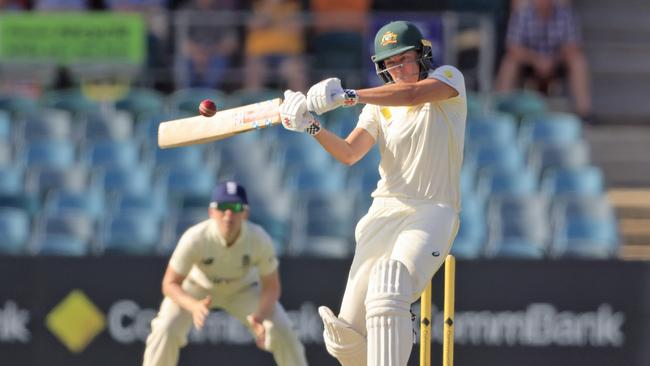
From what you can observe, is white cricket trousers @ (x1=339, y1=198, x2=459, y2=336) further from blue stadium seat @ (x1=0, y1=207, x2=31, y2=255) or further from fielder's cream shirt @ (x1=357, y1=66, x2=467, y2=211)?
blue stadium seat @ (x1=0, y1=207, x2=31, y2=255)

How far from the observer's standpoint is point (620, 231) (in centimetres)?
1204

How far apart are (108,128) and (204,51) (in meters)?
1.09

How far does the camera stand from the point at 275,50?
12703 mm

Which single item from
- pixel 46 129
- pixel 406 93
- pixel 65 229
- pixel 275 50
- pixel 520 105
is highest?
pixel 275 50

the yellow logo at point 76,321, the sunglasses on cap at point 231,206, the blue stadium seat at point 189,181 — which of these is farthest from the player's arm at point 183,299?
the blue stadium seat at point 189,181

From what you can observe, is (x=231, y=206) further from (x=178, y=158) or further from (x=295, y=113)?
(x=178, y=158)

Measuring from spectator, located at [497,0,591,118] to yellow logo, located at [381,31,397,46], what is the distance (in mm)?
6751

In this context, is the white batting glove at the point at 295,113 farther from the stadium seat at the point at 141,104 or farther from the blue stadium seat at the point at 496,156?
the stadium seat at the point at 141,104

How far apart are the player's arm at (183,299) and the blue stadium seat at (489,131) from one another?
3.84 metres

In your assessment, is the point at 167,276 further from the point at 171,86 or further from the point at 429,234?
the point at 171,86

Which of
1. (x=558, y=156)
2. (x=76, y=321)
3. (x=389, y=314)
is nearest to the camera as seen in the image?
(x=389, y=314)

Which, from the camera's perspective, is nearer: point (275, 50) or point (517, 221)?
point (517, 221)

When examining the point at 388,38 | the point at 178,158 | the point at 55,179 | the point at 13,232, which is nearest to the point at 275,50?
the point at 178,158

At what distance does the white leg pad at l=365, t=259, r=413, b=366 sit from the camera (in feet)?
20.0
